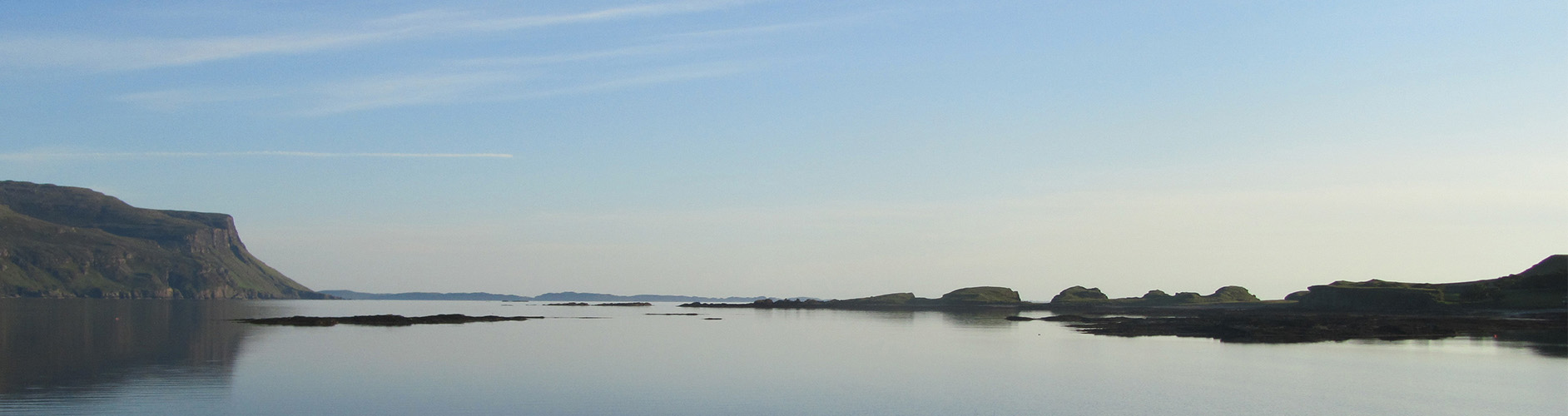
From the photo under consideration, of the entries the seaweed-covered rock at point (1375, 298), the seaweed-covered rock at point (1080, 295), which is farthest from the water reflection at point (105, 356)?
the seaweed-covered rock at point (1080, 295)

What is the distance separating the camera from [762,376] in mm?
42250

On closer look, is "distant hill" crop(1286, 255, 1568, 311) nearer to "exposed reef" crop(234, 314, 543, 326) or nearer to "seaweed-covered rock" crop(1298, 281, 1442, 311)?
"seaweed-covered rock" crop(1298, 281, 1442, 311)

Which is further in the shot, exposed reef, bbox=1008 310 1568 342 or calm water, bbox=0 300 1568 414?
exposed reef, bbox=1008 310 1568 342

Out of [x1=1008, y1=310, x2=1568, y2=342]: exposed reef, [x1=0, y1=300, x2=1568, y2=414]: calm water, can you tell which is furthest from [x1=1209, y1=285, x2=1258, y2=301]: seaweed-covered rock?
[x1=0, y1=300, x2=1568, y2=414]: calm water

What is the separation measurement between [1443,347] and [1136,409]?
3364 centimetres

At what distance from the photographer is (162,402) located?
3091 cm

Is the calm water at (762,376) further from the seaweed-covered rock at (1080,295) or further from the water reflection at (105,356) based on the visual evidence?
the seaweed-covered rock at (1080,295)

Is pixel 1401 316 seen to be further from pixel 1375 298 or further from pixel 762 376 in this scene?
pixel 762 376

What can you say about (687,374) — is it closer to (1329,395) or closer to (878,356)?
(878,356)

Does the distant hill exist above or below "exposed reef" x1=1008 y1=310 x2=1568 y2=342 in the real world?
above

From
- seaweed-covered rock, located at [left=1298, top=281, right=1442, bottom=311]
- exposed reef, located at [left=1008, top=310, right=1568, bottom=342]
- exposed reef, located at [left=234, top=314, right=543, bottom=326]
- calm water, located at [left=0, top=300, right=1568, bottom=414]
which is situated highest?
seaweed-covered rock, located at [left=1298, top=281, right=1442, bottom=311]

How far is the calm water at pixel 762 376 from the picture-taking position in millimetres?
31719

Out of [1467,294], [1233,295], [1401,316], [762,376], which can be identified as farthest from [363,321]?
[1233,295]

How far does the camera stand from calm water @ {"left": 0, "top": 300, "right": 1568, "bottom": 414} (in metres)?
31.7
